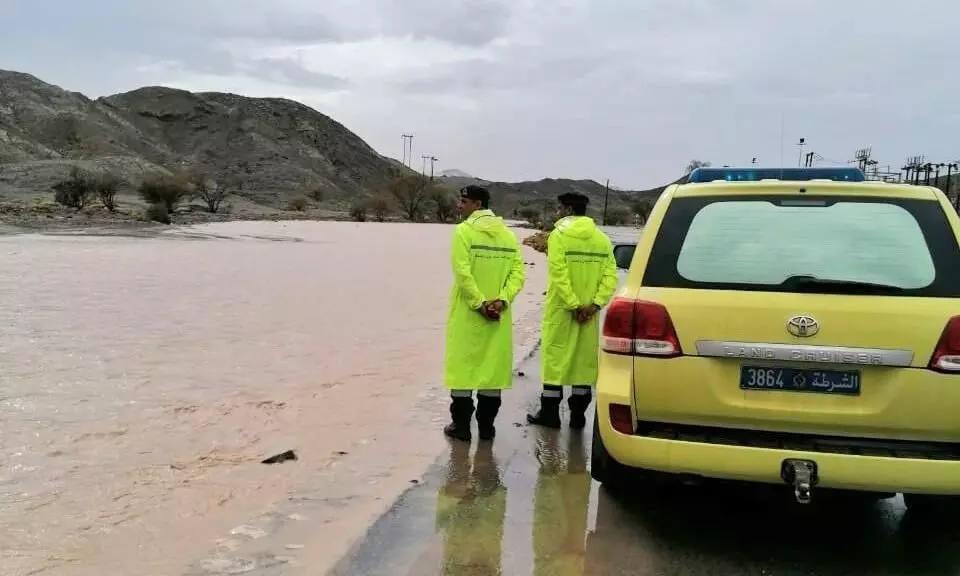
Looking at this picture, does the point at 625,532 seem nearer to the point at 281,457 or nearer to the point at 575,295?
the point at 575,295

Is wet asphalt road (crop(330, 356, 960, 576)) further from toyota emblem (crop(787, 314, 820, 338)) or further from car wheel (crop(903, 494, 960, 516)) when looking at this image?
toyota emblem (crop(787, 314, 820, 338))

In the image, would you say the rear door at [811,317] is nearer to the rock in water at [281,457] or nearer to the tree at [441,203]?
the rock in water at [281,457]

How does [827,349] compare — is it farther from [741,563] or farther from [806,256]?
[741,563]

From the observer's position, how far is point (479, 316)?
19.3 ft

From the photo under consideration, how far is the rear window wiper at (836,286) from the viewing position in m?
3.79

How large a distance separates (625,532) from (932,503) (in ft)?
4.96

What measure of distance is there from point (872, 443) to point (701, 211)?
131 cm

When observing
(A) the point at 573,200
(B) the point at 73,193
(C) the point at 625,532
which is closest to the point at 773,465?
(C) the point at 625,532

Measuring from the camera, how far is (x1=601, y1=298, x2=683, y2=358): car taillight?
155 inches

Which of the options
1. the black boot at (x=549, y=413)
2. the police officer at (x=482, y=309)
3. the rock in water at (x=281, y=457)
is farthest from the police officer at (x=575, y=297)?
the rock in water at (x=281, y=457)

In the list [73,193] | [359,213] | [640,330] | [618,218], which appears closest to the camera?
[640,330]

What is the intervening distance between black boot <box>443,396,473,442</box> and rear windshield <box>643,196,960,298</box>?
2.47m

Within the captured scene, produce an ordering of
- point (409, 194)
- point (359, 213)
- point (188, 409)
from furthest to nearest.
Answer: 1. point (409, 194)
2. point (359, 213)
3. point (188, 409)

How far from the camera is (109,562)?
13.5 ft
